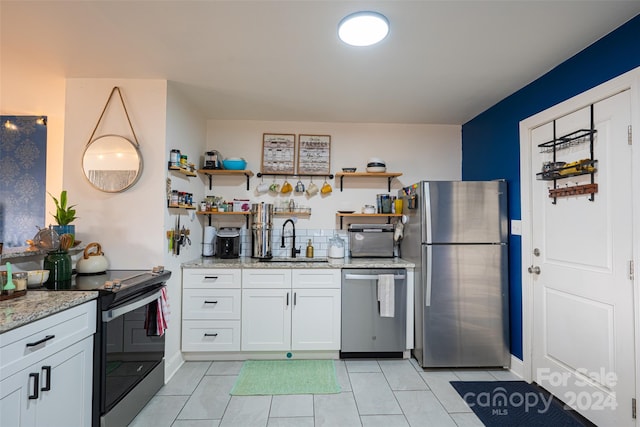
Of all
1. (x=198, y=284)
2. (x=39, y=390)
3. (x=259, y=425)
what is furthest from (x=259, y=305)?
(x=39, y=390)

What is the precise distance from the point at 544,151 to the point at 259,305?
2679 millimetres

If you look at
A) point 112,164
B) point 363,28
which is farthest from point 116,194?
point 363,28

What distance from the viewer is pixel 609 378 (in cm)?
181

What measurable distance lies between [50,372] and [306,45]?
2.22 meters

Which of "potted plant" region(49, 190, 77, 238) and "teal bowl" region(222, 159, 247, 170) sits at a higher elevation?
"teal bowl" region(222, 159, 247, 170)

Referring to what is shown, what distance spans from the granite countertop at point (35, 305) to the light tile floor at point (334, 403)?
37.5 inches

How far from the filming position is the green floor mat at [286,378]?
229cm

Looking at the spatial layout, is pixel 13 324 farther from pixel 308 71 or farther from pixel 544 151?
pixel 544 151

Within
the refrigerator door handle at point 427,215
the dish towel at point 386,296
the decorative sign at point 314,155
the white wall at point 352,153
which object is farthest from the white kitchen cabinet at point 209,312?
the refrigerator door handle at point 427,215

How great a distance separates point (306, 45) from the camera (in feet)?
6.32

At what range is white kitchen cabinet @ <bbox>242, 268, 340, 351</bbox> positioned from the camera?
8.99ft

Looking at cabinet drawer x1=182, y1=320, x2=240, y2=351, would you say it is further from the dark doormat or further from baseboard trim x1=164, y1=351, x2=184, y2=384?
the dark doormat

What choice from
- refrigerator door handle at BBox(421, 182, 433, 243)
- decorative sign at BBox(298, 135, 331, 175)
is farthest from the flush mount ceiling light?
decorative sign at BBox(298, 135, 331, 175)

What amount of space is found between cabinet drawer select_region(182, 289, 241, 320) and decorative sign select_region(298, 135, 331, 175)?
1.57 metres
